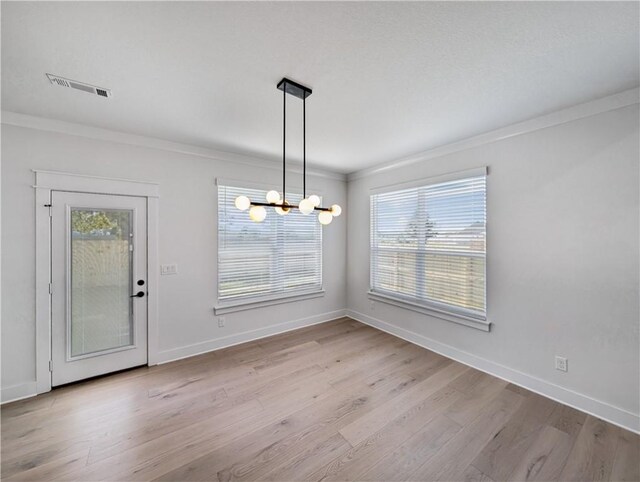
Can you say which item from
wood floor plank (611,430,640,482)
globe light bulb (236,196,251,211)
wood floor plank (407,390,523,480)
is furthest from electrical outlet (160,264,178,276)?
wood floor plank (611,430,640,482)

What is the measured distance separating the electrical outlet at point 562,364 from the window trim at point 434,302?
2.06 feet

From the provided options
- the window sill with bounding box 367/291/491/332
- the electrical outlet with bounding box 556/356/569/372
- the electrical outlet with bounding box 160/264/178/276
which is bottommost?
the electrical outlet with bounding box 556/356/569/372

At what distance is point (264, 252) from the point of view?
412cm

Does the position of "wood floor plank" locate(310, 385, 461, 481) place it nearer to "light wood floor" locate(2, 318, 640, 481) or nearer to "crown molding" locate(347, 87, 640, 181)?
"light wood floor" locate(2, 318, 640, 481)

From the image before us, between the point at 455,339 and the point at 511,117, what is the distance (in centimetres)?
264

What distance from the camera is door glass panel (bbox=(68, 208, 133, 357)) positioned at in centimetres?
284

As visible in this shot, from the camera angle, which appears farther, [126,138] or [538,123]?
[126,138]

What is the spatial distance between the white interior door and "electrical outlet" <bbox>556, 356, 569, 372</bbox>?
14.8 feet

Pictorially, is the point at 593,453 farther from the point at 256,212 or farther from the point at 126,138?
the point at 126,138

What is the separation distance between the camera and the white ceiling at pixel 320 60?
1417 mm

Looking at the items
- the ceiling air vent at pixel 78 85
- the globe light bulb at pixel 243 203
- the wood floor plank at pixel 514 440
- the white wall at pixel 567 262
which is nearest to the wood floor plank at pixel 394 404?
the white wall at pixel 567 262

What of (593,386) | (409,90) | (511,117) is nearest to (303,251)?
(409,90)

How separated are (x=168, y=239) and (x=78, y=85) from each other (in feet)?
5.73

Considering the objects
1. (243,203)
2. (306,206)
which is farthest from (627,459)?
(243,203)
